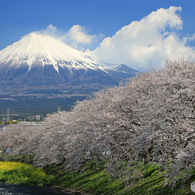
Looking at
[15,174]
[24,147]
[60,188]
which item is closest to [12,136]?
[24,147]

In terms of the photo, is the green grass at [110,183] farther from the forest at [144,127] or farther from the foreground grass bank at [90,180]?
the forest at [144,127]

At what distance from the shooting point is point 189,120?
26.1 meters

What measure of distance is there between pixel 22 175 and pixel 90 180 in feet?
64.4

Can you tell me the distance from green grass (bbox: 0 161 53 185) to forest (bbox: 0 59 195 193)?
5485 millimetres

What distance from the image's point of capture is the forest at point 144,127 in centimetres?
2742

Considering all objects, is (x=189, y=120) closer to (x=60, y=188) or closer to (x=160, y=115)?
(x=160, y=115)

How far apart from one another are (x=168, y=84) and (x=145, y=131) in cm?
600

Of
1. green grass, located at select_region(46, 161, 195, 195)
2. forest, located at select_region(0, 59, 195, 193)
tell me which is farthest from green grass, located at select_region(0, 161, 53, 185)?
forest, located at select_region(0, 59, 195, 193)

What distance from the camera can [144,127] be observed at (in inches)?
1164

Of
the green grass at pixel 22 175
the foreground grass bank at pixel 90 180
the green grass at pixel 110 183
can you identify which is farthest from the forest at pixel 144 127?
the green grass at pixel 22 175

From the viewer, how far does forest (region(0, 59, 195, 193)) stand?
27.4 meters

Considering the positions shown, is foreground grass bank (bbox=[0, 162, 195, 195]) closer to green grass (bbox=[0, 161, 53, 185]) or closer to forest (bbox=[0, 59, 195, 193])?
green grass (bbox=[0, 161, 53, 185])

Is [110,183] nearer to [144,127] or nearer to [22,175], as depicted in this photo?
[144,127]

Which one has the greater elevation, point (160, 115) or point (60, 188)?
point (160, 115)
